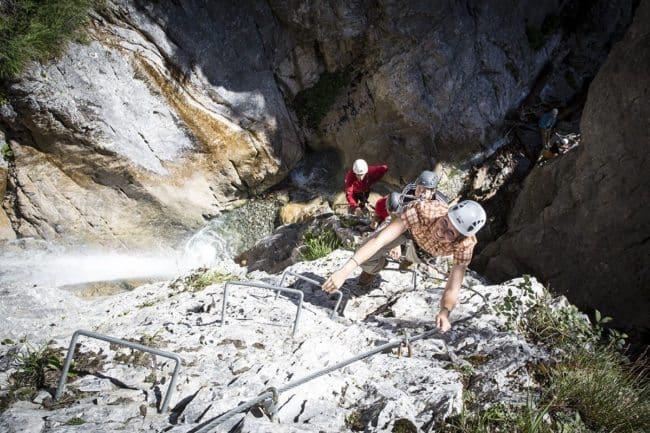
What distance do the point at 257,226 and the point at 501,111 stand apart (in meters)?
8.76

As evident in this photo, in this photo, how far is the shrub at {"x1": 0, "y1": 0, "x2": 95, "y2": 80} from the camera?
779 centimetres

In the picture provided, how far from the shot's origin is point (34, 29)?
7.98 m

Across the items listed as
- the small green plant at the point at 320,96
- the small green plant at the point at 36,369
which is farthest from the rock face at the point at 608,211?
the small green plant at the point at 36,369

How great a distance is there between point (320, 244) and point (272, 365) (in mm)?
4854

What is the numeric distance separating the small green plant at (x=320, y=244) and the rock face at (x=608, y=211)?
3.56 metres

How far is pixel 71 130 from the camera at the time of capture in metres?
8.73

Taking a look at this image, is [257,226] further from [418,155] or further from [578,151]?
[578,151]

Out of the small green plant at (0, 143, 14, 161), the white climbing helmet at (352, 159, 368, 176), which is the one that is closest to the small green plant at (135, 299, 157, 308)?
the white climbing helmet at (352, 159, 368, 176)

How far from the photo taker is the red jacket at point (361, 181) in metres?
8.40

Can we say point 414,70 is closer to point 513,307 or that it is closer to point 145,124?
point 145,124

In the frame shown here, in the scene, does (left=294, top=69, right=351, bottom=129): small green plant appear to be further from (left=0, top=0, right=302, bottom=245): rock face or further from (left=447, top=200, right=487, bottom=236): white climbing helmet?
(left=447, top=200, right=487, bottom=236): white climbing helmet

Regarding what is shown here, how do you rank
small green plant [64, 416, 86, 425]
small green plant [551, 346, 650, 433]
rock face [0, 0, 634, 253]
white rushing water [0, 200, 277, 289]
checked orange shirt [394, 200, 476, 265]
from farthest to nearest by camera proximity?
rock face [0, 0, 634, 253] → white rushing water [0, 200, 277, 289] → checked orange shirt [394, 200, 476, 265] → small green plant [551, 346, 650, 433] → small green plant [64, 416, 86, 425]

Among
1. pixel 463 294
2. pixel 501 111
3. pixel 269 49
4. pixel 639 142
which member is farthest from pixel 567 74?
pixel 463 294

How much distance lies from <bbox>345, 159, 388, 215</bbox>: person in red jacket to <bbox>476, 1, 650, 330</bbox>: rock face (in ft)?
10.3
